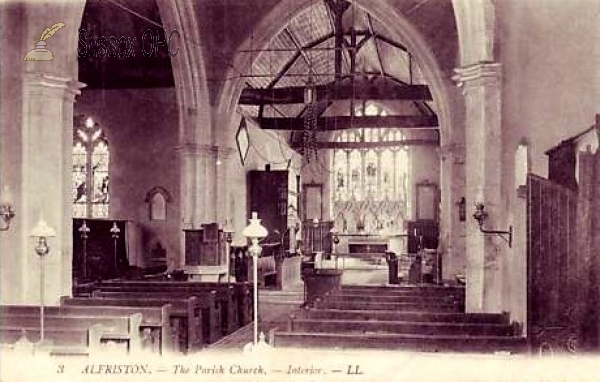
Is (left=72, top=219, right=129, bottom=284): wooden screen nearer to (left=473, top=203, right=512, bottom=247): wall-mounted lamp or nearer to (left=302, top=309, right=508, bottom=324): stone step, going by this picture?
(left=302, top=309, right=508, bottom=324): stone step

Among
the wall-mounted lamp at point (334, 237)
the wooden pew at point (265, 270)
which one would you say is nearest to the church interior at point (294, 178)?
the wooden pew at point (265, 270)

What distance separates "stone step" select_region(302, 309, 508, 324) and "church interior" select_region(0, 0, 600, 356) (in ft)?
0.07

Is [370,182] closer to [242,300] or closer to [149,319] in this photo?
[242,300]

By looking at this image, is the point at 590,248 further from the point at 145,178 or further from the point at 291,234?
the point at 291,234

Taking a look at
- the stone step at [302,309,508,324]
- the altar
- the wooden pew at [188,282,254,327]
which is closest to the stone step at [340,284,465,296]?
the wooden pew at [188,282,254,327]

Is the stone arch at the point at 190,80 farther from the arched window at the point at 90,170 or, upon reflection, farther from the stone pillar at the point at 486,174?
the stone pillar at the point at 486,174

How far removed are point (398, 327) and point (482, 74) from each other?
10.2 feet

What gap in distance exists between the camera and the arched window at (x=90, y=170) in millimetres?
17375

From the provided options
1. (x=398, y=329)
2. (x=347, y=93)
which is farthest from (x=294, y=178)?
(x=398, y=329)

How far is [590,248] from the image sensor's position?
4.14 meters

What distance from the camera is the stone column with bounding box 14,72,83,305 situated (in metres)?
7.76

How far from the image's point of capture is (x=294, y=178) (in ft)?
81.1

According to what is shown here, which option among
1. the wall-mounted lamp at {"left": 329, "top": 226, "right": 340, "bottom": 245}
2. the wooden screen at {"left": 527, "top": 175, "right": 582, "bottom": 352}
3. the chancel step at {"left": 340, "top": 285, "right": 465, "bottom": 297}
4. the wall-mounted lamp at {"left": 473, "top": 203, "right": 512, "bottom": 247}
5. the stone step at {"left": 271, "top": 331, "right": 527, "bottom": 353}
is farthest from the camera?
the wall-mounted lamp at {"left": 329, "top": 226, "right": 340, "bottom": 245}

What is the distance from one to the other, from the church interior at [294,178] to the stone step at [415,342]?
0.05 ft
